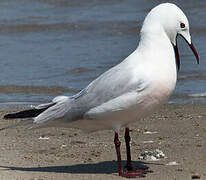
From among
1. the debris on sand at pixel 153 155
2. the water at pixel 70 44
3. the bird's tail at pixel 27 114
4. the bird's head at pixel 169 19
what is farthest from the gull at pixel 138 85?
the water at pixel 70 44

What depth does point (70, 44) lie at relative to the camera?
13.7 m

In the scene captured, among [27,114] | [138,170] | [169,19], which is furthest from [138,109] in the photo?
[27,114]

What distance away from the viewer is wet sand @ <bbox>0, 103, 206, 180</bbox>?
5.94 m

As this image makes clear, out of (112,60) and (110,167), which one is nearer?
(110,167)

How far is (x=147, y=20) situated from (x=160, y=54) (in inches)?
14.4

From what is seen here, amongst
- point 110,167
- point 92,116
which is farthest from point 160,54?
point 110,167

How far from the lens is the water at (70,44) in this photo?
10.3 m

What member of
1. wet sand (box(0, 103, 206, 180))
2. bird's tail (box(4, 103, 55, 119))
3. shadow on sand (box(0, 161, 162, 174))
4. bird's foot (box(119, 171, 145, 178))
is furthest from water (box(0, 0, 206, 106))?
bird's foot (box(119, 171, 145, 178))

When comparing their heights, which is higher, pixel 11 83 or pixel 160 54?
pixel 160 54

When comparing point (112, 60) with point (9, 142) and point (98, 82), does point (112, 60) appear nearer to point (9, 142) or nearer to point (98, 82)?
point (9, 142)

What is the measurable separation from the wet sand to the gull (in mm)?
371

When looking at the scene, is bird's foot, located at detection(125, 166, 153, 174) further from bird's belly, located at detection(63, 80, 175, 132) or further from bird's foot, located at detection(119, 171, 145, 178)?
bird's belly, located at detection(63, 80, 175, 132)

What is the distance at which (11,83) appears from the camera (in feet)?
34.7

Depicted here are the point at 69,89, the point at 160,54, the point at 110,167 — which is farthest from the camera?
the point at 69,89
